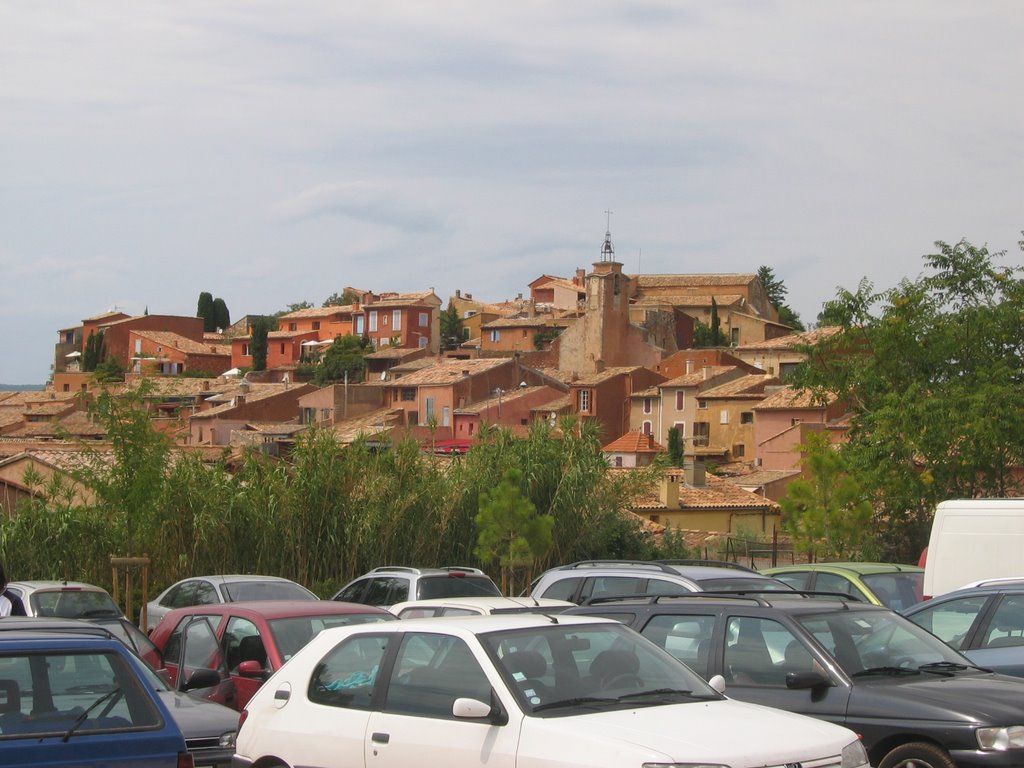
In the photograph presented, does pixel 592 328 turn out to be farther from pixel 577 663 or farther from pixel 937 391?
pixel 577 663

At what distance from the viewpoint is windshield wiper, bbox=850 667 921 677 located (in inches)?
370

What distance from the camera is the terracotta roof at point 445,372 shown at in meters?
91.1

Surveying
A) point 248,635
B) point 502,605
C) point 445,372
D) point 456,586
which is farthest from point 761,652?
point 445,372

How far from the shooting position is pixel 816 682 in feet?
29.7

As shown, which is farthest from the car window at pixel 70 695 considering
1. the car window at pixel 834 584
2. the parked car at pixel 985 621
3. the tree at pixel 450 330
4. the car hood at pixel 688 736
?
the tree at pixel 450 330

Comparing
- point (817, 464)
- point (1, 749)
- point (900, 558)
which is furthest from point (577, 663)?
point (900, 558)

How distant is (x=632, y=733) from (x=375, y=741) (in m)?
1.80

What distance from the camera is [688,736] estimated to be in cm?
679

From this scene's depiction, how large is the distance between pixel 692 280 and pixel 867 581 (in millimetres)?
115656

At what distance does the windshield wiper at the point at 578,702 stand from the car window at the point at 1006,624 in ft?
19.4

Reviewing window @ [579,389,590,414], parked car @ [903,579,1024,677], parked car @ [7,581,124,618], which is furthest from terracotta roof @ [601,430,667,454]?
parked car @ [903,579,1024,677]

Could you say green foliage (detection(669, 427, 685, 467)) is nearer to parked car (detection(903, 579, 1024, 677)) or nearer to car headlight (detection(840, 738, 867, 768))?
parked car (detection(903, 579, 1024, 677))

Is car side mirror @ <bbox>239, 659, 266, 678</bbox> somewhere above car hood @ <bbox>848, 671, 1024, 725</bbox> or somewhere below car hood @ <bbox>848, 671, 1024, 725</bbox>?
below

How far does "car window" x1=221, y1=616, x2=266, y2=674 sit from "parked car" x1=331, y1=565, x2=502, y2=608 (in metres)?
5.42
